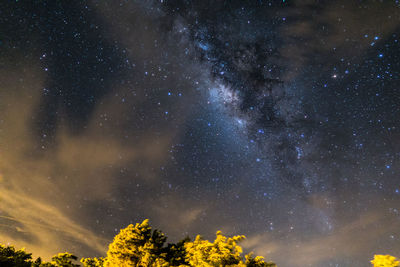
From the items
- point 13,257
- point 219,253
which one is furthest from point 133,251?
point 13,257

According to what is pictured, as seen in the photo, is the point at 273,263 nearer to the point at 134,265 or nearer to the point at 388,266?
the point at 388,266

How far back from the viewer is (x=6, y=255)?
1720 cm

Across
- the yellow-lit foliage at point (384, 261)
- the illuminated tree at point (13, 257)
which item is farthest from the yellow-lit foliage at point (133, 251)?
the yellow-lit foliage at point (384, 261)

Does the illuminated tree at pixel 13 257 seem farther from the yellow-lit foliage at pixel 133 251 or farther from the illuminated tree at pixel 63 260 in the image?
the yellow-lit foliage at pixel 133 251

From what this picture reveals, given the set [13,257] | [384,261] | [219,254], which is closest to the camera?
[384,261]

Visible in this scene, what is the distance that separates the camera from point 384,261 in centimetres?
791

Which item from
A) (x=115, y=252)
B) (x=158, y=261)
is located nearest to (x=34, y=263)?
(x=115, y=252)

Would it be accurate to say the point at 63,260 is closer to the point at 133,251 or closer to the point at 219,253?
the point at 133,251

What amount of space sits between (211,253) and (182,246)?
7.25 meters

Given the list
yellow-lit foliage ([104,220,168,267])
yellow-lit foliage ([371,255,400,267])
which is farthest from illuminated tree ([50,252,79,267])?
yellow-lit foliage ([371,255,400,267])

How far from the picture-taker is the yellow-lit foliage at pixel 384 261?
7.77m

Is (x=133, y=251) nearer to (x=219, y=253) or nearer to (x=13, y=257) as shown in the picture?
(x=219, y=253)

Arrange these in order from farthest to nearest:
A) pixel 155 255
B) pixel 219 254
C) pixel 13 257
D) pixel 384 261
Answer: pixel 13 257, pixel 155 255, pixel 219 254, pixel 384 261

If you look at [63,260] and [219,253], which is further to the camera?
[63,260]
